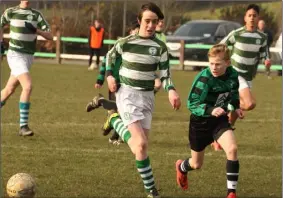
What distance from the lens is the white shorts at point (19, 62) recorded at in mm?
12516

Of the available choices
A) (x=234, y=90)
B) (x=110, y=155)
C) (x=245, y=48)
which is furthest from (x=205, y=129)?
(x=245, y=48)

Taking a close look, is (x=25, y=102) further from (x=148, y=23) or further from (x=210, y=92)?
(x=210, y=92)

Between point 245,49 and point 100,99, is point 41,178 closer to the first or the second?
point 100,99

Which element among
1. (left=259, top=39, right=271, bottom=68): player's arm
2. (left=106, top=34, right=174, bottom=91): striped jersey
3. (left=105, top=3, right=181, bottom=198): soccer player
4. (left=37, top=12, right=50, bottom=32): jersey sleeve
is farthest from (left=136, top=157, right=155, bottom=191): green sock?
(left=259, top=39, right=271, bottom=68): player's arm

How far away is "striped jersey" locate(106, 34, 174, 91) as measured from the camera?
8.71m

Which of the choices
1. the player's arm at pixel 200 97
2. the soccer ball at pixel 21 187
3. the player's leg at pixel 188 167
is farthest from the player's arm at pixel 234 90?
the soccer ball at pixel 21 187

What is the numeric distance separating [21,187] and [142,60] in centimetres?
206

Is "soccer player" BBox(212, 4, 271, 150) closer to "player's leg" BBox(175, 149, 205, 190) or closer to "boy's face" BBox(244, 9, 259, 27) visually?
"boy's face" BBox(244, 9, 259, 27)

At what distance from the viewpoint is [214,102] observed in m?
8.62

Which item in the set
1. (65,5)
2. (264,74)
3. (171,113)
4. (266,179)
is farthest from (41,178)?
(65,5)

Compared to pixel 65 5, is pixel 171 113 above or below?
above

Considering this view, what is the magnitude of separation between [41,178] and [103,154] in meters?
1.95

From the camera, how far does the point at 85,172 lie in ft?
31.7

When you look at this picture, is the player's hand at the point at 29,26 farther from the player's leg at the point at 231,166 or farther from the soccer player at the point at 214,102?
the player's leg at the point at 231,166
